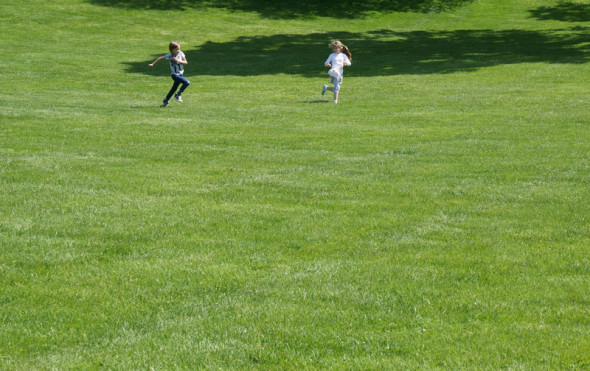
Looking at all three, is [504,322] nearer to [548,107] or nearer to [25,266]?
[25,266]

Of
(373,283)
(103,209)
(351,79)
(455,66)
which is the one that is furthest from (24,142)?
(455,66)

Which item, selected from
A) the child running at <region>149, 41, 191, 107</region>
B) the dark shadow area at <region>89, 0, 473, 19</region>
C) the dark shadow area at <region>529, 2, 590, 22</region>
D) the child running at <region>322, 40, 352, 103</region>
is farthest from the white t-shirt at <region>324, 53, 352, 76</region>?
the dark shadow area at <region>529, 2, 590, 22</region>

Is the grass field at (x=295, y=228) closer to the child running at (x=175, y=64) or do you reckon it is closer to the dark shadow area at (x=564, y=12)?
the child running at (x=175, y=64)

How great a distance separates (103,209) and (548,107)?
576 inches

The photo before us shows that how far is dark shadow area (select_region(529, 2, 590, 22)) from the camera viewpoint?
175 ft

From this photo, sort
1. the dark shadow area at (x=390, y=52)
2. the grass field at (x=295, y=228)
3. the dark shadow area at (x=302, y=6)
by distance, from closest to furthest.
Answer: the grass field at (x=295, y=228) < the dark shadow area at (x=390, y=52) < the dark shadow area at (x=302, y=6)

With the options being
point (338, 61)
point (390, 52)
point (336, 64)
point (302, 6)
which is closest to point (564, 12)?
point (302, 6)

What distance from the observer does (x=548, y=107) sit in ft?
67.7

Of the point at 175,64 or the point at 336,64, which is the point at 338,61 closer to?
the point at 336,64

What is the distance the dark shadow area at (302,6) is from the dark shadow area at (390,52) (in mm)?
7393

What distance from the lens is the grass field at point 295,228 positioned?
5957 mm

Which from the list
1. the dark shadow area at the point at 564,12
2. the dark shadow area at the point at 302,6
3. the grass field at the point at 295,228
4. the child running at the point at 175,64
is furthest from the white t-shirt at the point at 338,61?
the dark shadow area at the point at 564,12

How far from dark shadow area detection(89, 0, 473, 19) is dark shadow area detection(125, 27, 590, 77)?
7.39m

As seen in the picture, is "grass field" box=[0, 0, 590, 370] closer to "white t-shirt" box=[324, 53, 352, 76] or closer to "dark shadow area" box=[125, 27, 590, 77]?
"white t-shirt" box=[324, 53, 352, 76]
